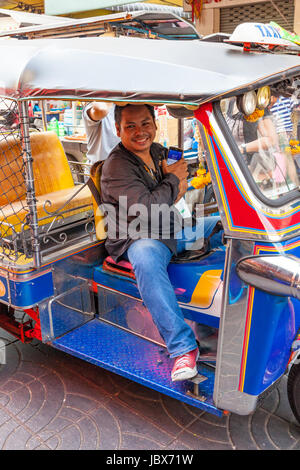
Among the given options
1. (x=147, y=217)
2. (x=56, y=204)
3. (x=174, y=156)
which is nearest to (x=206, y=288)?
(x=147, y=217)

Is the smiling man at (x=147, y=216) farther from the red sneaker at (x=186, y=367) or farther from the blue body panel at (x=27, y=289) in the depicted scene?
the blue body panel at (x=27, y=289)

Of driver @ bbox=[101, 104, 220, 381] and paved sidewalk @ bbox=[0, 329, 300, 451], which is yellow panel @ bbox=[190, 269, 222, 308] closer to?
driver @ bbox=[101, 104, 220, 381]

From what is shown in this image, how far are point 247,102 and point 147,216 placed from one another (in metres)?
0.90

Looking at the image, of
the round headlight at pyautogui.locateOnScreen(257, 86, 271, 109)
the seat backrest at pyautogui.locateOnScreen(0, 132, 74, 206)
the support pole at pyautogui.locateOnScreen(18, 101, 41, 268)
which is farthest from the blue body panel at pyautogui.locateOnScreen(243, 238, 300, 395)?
the seat backrest at pyautogui.locateOnScreen(0, 132, 74, 206)

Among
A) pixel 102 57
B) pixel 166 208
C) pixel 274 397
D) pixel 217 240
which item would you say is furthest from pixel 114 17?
pixel 274 397

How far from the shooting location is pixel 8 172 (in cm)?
370

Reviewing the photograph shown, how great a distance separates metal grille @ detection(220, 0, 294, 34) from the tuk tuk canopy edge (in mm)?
4862

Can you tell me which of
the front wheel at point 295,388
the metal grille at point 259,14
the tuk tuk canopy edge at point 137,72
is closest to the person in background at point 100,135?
the tuk tuk canopy edge at point 137,72

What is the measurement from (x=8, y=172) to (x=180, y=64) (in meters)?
2.21

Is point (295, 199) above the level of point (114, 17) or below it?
below

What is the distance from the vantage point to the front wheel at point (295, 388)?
2324 millimetres

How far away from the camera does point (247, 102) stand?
6.42ft

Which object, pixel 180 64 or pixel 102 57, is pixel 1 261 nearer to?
pixel 102 57

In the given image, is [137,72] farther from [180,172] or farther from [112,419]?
[112,419]
